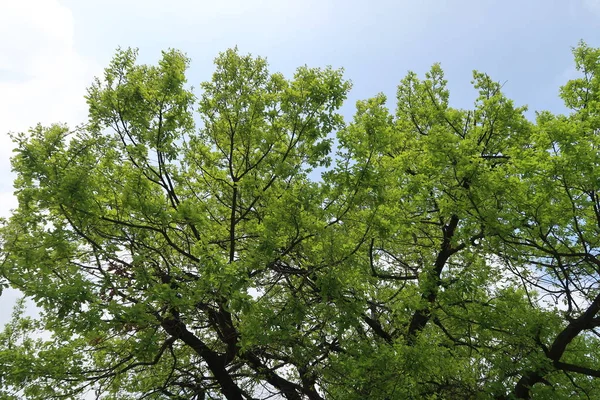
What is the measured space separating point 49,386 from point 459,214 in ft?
25.9

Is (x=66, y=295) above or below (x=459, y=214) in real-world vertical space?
above

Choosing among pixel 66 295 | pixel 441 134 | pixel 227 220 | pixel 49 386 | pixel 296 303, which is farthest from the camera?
pixel 227 220

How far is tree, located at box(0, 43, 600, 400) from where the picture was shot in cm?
640

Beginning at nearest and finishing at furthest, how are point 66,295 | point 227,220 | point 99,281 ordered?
point 66,295 → point 99,281 → point 227,220

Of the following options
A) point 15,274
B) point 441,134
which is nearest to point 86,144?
point 15,274

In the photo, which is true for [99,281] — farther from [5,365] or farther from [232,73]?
[232,73]

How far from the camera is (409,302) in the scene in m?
7.92

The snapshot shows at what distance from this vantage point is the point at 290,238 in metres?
7.06

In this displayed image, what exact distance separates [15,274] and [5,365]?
5.66ft

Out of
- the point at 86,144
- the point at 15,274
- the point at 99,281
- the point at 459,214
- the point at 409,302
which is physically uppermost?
the point at 86,144

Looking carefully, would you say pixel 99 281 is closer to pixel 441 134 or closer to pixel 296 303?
pixel 296 303

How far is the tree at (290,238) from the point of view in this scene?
6398 mm

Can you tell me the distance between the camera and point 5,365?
22.7 ft

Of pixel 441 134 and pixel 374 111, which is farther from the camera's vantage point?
pixel 441 134
